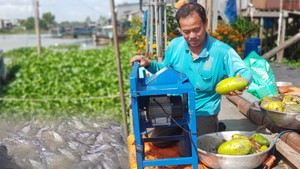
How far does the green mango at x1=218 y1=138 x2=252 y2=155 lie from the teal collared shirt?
20.5 inches

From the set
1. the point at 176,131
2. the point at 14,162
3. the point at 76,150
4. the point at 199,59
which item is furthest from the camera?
the point at 76,150

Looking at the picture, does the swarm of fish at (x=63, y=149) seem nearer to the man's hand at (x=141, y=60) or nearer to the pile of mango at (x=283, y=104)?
the man's hand at (x=141, y=60)

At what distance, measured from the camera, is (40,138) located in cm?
477

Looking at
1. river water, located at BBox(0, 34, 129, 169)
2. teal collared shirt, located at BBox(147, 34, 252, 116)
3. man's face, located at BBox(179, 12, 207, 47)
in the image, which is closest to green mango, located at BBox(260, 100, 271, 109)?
teal collared shirt, located at BBox(147, 34, 252, 116)

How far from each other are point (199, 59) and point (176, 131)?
26.8 inches

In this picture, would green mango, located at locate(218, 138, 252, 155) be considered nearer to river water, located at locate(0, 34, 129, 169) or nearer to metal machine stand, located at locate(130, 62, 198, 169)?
metal machine stand, located at locate(130, 62, 198, 169)

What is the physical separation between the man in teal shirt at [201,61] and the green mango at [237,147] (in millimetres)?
472

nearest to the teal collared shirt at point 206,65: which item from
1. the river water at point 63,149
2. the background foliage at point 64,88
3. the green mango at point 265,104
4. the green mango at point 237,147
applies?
the green mango at point 265,104

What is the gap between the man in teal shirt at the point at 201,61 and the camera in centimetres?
245

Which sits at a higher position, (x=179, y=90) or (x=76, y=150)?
(x=179, y=90)

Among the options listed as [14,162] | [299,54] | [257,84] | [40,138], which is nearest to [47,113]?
[40,138]

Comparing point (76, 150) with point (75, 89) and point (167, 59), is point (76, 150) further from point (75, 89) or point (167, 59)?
point (75, 89)

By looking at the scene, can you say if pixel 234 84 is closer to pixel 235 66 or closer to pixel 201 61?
pixel 235 66

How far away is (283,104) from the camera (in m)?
2.77
